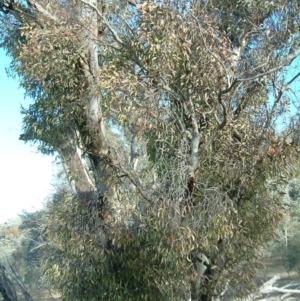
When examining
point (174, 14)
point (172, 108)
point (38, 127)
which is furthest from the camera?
point (38, 127)

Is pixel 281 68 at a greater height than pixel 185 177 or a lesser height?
greater

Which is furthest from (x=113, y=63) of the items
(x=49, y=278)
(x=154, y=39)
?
(x=49, y=278)

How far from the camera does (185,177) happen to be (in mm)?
4797

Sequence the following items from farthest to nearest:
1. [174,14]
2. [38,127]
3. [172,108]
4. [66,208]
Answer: [38,127] → [66,208] → [172,108] → [174,14]

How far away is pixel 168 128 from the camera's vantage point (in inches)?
196

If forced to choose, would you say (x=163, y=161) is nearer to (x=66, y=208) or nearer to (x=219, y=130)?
(x=219, y=130)

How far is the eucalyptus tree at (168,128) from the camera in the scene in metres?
4.76

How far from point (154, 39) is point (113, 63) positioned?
2.41ft

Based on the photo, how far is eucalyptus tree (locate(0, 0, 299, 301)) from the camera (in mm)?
4758

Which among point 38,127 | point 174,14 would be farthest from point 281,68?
point 38,127

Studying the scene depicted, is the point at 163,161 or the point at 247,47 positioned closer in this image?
the point at 163,161

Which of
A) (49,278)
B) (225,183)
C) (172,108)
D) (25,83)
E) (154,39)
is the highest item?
(25,83)

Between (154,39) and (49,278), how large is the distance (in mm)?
3072

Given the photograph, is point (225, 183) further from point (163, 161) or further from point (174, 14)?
point (174, 14)
